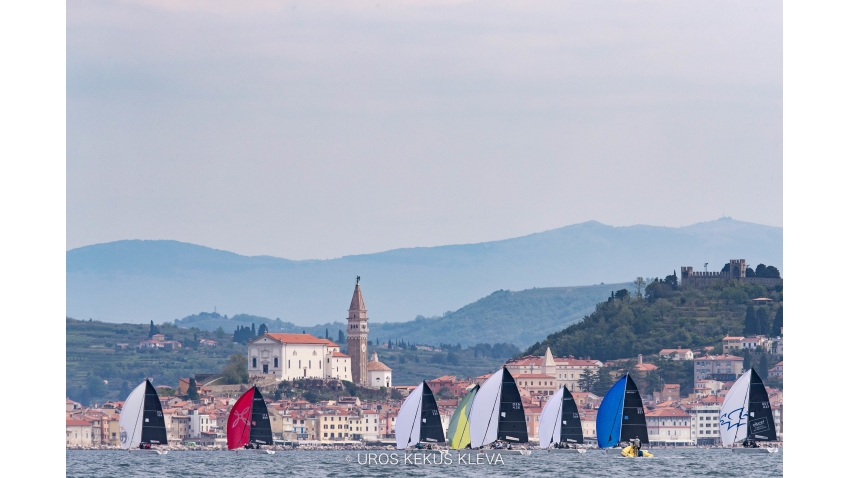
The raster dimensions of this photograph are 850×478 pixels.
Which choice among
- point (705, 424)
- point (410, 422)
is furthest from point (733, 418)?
point (705, 424)

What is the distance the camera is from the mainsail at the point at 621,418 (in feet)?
162

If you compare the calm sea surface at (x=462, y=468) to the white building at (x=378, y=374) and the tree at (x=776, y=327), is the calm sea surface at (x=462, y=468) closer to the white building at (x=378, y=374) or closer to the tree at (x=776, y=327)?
the white building at (x=378, y=374)

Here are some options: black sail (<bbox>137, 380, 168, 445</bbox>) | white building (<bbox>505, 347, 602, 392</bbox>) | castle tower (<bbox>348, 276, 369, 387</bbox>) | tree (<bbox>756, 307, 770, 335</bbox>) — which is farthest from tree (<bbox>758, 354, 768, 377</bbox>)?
black sail (<bbox>137, 380, 168, 445</bbox>)

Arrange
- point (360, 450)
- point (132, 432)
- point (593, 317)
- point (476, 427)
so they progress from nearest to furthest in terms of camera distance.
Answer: point (476, 427)
point (132, 432)
point (360, 450)
point (593, 317)

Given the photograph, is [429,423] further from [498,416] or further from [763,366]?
[763,366]

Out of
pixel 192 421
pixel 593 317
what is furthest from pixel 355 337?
pixel 192 421

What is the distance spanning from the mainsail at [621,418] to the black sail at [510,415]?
257 cm

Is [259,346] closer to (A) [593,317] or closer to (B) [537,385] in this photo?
(B) [537,385]

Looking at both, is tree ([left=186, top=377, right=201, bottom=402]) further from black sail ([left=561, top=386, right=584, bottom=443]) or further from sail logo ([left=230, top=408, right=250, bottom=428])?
black sail ([left=561, top=386, right=584, bottom=443])

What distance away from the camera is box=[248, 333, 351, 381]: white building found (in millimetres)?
114188

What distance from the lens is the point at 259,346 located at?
4530 inches

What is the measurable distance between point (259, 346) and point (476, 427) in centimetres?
6757

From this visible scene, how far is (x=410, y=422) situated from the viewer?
53.0 m

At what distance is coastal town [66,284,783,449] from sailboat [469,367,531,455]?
36.9 meters
